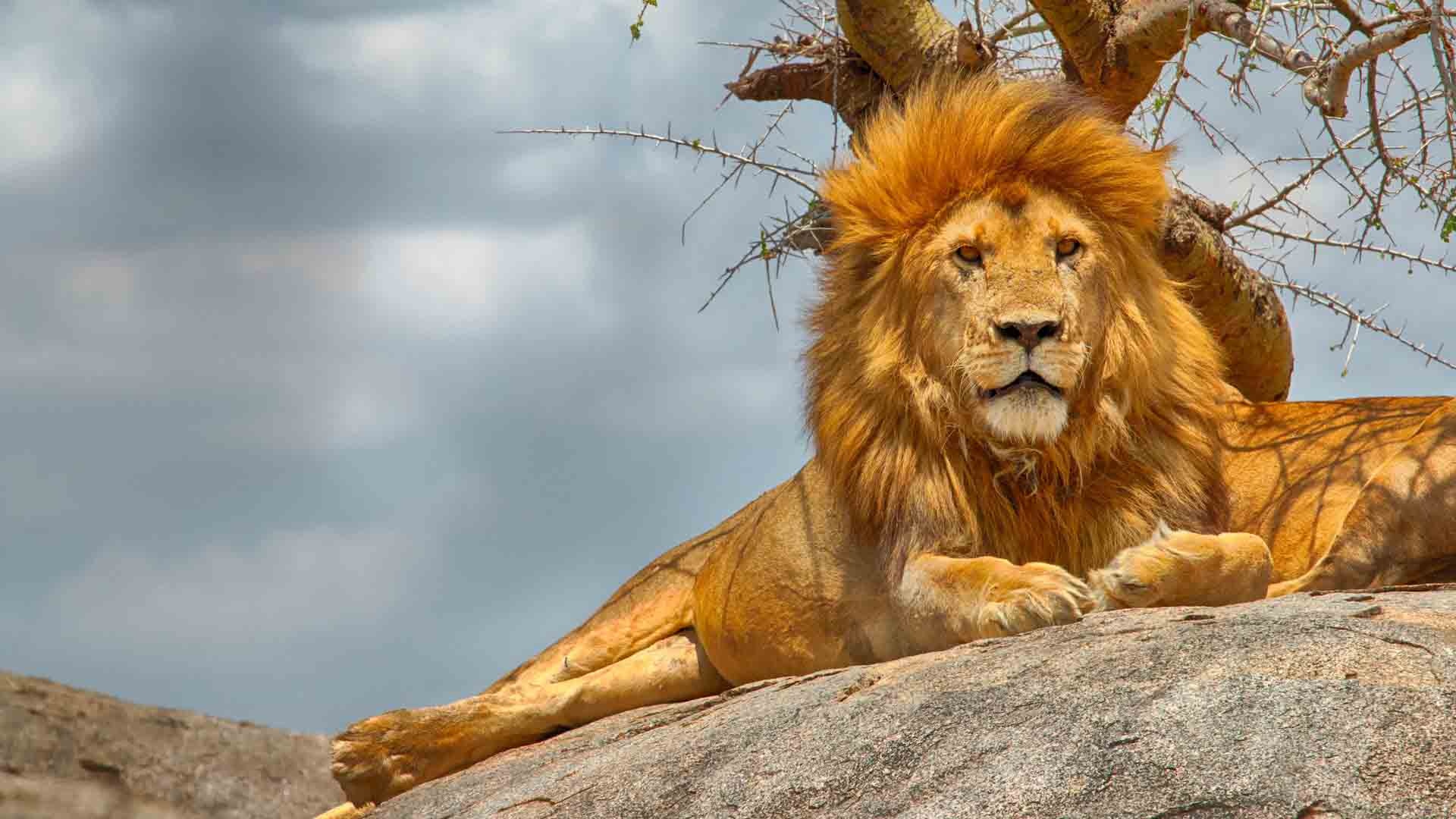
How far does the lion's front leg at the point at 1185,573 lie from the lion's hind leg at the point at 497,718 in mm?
1818

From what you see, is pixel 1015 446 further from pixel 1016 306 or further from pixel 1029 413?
pixel 1016 306

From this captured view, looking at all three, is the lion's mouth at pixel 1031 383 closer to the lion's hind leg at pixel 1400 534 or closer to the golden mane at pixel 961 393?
the golden mane at pixel 961 393

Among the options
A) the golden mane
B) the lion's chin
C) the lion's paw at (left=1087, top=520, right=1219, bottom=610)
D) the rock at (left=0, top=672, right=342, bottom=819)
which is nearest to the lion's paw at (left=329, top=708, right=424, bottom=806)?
the rock at (left=0, top=672, right=342, bottom=819)

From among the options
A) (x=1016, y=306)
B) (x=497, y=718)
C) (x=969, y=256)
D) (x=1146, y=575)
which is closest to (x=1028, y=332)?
(x=1016, y=306)

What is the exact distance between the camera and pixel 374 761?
5016mm

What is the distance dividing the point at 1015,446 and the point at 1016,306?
45 cm

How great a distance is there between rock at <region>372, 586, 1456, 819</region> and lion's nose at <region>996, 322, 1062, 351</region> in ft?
2.64

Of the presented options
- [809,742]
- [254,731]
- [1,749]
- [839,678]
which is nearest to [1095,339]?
[839,678]

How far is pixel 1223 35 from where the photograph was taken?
21.2 feet

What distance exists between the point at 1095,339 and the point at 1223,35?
8.10 ft

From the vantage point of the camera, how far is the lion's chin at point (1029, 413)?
14.3 feet

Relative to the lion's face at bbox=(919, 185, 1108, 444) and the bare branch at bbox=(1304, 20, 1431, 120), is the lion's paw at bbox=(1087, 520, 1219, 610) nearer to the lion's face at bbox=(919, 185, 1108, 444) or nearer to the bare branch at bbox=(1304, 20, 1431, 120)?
the lion's face at bbox=(919, 185, 1108, 444)

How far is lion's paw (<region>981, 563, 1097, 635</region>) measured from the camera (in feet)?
13.3

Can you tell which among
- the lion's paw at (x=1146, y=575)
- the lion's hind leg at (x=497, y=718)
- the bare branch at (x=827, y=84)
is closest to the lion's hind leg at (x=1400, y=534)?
the lion's paw at (x=1146, y=575)
